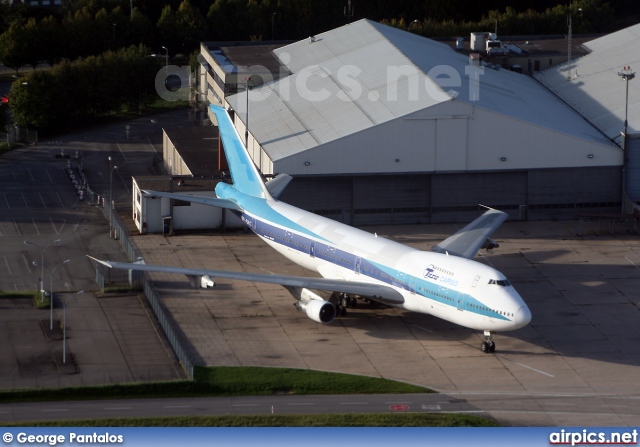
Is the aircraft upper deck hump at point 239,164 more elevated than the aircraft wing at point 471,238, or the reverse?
the aircraft upper deck hump at point 239,164

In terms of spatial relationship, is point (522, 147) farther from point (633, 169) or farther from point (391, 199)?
point (391, 199)

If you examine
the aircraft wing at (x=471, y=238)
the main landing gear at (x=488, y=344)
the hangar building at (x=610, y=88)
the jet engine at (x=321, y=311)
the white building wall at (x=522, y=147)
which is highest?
the hangar building at (x=610, y=88)

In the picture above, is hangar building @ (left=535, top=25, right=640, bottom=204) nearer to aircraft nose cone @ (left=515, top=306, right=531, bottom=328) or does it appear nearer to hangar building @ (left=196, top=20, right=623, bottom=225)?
hangar building @ (left=196, top=20, right=623, bottom=225)

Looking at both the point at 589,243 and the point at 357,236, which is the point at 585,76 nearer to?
the point at 589,243

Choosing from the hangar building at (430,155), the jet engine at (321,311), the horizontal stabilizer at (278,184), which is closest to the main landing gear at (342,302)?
the jet engine at (321,311)

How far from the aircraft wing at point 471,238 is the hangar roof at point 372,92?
1755 cm

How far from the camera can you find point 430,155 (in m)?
115

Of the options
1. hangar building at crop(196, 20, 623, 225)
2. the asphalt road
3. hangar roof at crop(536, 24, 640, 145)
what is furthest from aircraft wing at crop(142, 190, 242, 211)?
hangar roof at crop(536, 24, 640, 145)

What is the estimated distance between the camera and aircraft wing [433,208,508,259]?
93.8 meters

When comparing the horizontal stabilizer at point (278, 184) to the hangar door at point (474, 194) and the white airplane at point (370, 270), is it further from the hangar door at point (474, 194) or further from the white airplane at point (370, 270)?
the hangar door at point (474, 194)

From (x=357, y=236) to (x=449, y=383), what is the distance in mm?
17149

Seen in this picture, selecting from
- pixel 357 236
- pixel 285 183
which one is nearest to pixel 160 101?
pixel 285 183

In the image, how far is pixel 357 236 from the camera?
89.4 metres

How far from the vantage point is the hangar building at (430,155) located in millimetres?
114188
